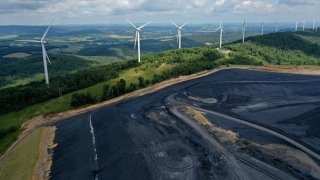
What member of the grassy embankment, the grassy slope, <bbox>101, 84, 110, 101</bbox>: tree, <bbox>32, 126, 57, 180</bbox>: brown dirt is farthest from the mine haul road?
the grassy embankment

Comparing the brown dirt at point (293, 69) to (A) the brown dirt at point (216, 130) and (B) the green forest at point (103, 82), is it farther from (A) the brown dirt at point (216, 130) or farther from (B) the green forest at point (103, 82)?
(A) the brown dirt at point (216, 130)

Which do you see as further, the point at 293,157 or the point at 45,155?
the point at 45,155

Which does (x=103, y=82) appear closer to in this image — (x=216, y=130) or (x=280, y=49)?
(x=216, y=130)

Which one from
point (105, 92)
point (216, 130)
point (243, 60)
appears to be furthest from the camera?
point (243, 60)

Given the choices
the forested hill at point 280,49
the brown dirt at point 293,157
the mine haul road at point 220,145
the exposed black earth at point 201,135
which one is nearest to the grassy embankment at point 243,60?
the forested hill at point 280,49

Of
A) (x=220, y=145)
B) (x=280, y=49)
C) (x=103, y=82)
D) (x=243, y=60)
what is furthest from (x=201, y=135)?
(x=280, y=49)

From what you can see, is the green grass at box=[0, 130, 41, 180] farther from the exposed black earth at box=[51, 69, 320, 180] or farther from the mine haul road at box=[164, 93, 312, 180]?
the mine haul road at box=[164, 93, 312, 180]

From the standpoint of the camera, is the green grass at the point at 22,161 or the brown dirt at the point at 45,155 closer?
the brown dirt at the point at 45,155

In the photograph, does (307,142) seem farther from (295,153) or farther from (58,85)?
(58,85)

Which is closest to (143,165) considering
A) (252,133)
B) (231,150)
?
(231,150)
